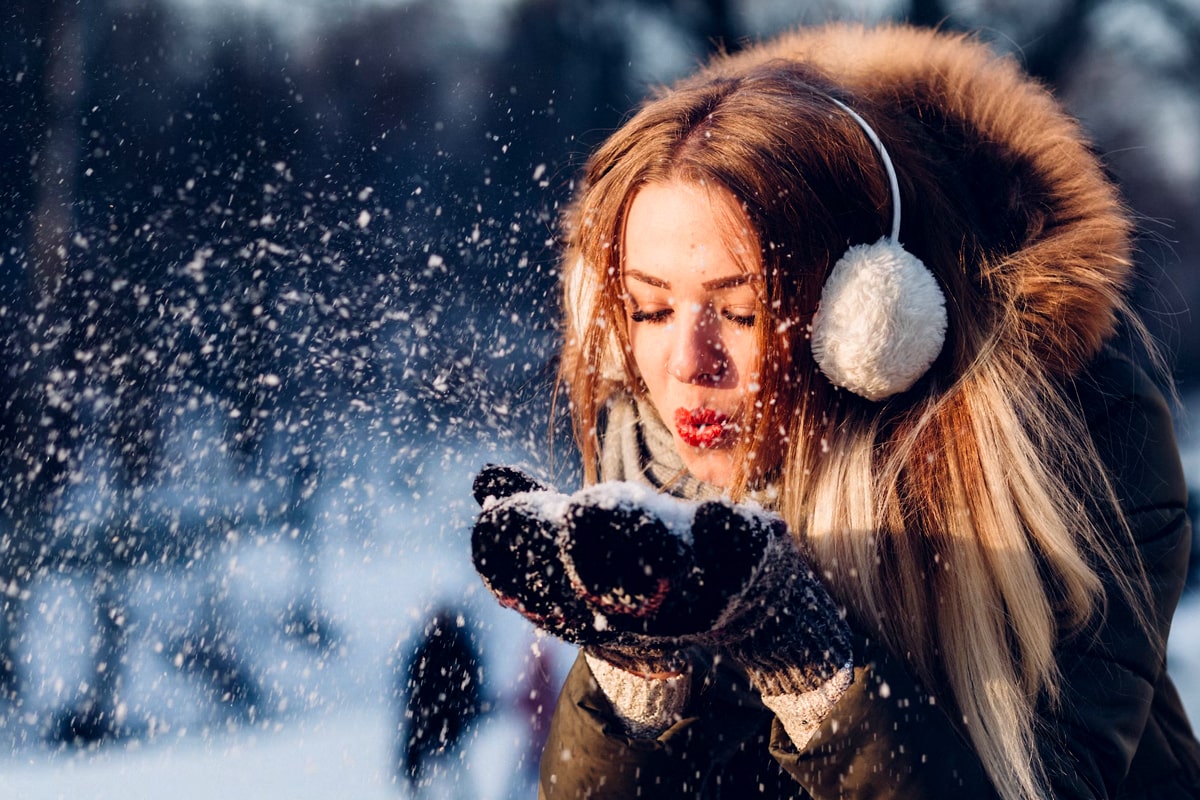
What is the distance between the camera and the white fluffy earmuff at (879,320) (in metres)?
1.30

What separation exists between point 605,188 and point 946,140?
58 cm

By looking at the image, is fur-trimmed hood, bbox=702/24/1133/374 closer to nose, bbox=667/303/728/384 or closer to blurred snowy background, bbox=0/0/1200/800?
nose, bbox=667/303/728/384

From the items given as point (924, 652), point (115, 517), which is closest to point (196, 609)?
point (115, 517)

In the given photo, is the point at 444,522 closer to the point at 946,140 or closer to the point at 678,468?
the point at 678,468

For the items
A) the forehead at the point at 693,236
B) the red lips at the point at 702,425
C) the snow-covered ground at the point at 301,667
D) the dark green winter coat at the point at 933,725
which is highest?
the forehead at the point at 693,236

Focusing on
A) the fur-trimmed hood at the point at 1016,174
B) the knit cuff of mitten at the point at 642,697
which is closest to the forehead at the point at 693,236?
the fur-trimmed hood at the point at 1016,174

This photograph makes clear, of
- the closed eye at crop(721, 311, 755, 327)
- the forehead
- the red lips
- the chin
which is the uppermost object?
the forehead

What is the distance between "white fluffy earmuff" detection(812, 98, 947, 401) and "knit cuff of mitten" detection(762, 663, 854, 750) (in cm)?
39

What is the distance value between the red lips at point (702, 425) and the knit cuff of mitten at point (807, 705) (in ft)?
1.22

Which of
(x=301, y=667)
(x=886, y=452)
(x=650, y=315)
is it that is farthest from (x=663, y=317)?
(x=301, y=667)

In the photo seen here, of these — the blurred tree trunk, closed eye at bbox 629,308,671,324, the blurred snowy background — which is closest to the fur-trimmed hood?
closed eye at bbox 629,308,671,324

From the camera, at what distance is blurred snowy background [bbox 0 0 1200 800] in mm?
3426

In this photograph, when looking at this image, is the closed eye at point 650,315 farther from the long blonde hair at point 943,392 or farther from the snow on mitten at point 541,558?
the snow on mitten at point 541,558

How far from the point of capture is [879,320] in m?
1.29
